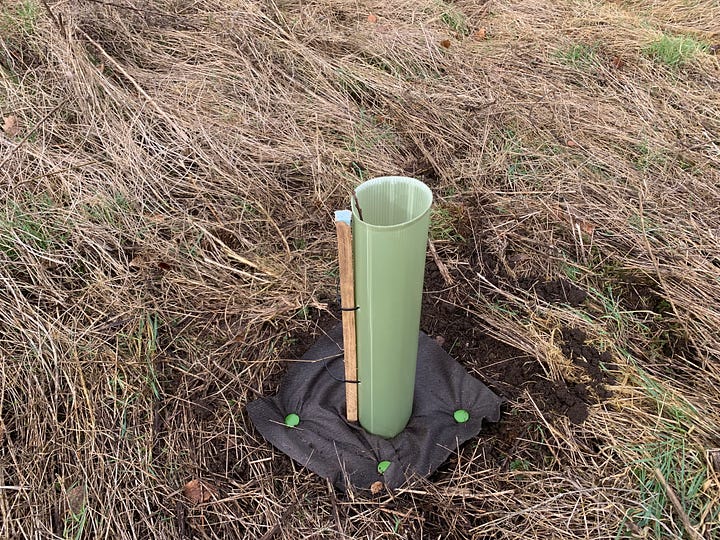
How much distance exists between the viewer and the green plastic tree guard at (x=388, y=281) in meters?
1.29

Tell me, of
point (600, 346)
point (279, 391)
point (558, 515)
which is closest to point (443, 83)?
point (600, 346)

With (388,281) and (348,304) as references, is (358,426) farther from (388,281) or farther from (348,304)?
(388,281)

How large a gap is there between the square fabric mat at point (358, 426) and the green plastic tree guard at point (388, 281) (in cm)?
Result: 15

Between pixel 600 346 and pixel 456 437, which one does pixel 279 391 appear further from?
pixel 600 346

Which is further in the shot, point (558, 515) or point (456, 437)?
point (456, 437)

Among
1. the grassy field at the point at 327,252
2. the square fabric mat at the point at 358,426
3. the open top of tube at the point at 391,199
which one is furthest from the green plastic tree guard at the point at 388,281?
the grassy field at the point at 327,252

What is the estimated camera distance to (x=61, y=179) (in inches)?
94.8

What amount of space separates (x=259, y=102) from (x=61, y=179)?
1.09 meters

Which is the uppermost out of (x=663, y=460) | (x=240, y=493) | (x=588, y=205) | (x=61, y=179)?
(x=61, y=179)

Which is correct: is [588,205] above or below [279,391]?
above

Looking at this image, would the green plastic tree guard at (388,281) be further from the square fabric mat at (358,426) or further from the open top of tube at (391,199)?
the square fabric mat at (358,426)

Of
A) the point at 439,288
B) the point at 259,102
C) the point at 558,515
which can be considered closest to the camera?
the point at 558,515

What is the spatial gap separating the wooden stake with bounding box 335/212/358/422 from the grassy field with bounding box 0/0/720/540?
0.97 ft

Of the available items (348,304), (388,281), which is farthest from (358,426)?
(388,281)
